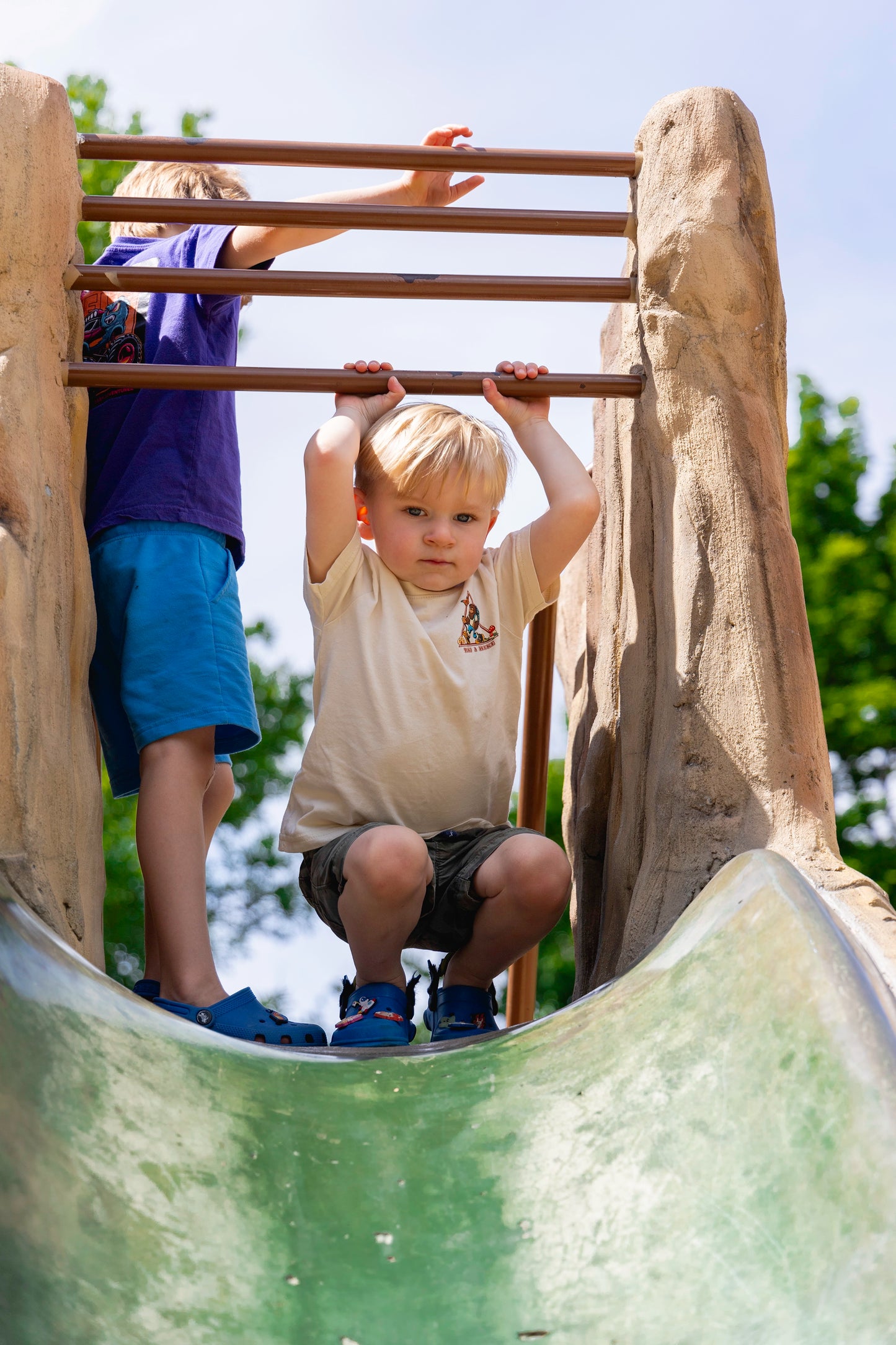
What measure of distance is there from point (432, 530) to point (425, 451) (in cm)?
17

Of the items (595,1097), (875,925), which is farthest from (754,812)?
(595,1097)

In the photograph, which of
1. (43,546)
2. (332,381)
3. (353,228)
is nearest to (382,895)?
(43,546)

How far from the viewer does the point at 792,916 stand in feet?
5.97

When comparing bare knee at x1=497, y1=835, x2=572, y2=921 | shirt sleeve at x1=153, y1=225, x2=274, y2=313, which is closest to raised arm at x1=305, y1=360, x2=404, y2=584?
shirt sleeve at x1=153, y1=225, x2=274, y2=313

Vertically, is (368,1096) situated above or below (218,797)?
below

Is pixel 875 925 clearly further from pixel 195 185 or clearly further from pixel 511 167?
pixel 195 185

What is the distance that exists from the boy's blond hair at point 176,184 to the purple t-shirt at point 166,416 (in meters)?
0.18

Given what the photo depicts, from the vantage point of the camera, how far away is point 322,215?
2.63m

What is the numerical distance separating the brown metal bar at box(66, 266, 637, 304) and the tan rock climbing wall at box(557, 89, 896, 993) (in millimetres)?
142

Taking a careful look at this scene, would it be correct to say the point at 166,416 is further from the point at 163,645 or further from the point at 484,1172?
the point at 484,1172

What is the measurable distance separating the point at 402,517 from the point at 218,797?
0.83m

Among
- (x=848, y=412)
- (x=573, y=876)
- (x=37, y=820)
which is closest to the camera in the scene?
(x=37, y=820)

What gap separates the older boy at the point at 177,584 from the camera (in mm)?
2549

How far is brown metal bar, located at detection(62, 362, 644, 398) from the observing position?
2506 mm
